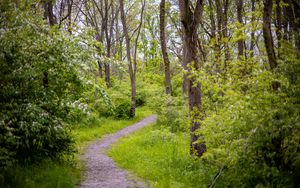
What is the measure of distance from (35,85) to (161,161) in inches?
171

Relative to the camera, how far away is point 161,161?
10.0m

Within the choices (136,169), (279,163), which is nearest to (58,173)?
(136,169)

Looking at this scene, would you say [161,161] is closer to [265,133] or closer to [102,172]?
[102,172]

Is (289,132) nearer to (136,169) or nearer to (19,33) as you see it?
(136,169)

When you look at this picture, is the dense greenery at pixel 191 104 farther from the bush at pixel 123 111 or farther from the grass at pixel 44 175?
the bush at pixel 123 111

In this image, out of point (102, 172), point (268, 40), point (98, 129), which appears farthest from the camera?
point (98, 129)

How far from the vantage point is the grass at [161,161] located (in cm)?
833

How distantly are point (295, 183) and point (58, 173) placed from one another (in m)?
5.26

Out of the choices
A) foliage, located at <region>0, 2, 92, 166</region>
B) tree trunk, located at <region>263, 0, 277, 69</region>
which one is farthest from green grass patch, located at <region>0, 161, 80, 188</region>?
tree trunk, located at <region>263, 0, 277, 69</region>

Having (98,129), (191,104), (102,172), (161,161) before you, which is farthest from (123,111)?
(102,172)

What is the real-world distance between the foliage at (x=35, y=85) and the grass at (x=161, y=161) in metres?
2.14

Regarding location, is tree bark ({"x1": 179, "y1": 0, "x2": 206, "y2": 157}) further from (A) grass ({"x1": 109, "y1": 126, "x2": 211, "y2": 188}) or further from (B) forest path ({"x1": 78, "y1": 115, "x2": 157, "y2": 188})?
(B) forest path ({"x1": 78, "y1": 115, "x2": 157, "y2": 188})

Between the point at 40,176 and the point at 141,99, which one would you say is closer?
the point at 40,176

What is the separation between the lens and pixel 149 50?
4272 cm
